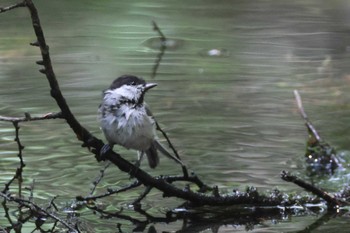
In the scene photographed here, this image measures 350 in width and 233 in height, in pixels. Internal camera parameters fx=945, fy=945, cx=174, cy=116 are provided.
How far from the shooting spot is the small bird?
4.35 m

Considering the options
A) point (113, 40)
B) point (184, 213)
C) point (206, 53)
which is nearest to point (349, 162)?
point (184, 213)

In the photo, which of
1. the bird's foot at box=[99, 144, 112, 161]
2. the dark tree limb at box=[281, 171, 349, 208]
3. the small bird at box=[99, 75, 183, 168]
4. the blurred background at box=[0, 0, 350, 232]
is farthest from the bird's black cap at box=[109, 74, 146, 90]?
the dark tree limb at box=[281, 171, 349, 208]

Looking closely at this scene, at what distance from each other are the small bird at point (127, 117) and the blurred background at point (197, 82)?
41cm

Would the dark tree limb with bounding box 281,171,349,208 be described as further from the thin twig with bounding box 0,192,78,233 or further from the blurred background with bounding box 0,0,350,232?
the thin twig with bounding box 0,192,78,233

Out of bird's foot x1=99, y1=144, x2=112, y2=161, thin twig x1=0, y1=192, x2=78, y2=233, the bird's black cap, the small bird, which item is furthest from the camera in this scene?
the bird's black cap

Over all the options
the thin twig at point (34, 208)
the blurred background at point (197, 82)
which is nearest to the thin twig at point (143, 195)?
the blurred background at point (197, 82)

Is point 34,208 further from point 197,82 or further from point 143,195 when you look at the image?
point 197,82

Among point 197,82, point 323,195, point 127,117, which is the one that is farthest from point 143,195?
point 197,82

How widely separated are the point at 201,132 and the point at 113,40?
3.62m

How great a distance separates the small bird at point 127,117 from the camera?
435 cm

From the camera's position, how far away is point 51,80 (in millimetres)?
3693

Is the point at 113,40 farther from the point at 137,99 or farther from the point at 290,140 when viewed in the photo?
the point at 137,99

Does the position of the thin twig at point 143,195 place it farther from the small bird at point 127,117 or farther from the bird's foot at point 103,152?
the bird's foot at point 103,152

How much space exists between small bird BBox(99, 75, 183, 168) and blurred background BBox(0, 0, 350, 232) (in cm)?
41
